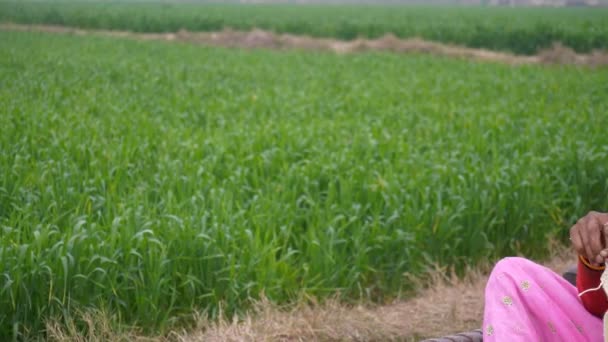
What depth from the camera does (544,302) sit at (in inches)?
86.4

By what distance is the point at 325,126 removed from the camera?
26.6 feet

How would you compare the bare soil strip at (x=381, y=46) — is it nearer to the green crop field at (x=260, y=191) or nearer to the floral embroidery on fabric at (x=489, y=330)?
the green crop field at (x=260, y=191)

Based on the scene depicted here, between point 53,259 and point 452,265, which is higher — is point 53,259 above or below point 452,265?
above

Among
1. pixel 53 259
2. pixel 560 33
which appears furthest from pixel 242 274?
pixel 560 33

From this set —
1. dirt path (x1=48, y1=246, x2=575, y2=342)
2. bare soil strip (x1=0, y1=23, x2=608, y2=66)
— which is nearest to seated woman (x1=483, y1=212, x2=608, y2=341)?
dirt path (x1=48, y1=246, x2=575, y2=342)

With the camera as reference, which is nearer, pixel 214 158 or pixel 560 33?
pixel 214 158

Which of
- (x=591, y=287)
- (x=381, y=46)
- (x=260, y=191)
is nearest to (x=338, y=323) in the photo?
(x=591, y=287)

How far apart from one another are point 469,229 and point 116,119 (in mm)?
4411

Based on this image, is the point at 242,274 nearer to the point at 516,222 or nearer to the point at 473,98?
the point at 516,222

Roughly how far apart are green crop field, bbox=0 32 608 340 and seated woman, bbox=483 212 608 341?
1.92m

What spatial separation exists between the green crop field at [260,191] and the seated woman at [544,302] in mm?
1924

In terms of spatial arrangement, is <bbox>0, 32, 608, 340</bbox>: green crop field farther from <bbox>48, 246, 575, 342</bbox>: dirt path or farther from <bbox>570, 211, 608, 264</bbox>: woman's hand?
<bbox>570, 211, 608, 264</bbox>: woman's hand

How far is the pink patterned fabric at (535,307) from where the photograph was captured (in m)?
2.12

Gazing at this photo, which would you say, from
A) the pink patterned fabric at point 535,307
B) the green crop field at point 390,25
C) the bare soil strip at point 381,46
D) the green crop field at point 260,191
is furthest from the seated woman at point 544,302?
the green crop field at point 390,25
